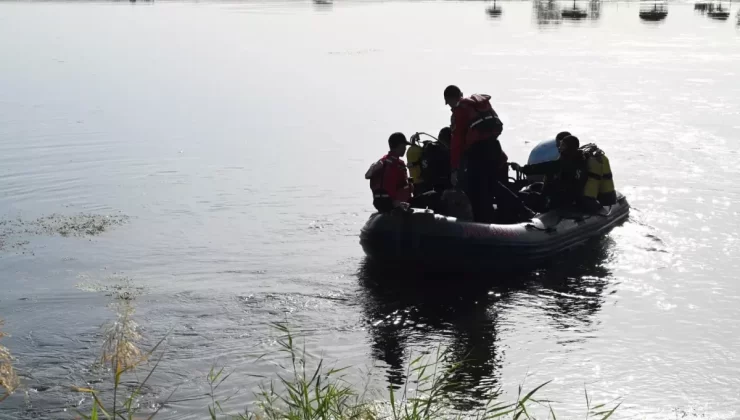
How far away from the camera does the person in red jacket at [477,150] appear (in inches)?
381

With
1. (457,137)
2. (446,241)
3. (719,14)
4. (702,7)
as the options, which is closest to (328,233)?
(457,137)

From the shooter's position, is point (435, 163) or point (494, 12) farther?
point (494, 12)

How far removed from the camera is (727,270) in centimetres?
988

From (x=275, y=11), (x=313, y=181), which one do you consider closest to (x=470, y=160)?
(x=313, y=181)

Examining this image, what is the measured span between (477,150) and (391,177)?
1.02m

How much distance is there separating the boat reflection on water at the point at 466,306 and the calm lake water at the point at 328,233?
0.10ft

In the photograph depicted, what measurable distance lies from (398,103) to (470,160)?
35.3ft

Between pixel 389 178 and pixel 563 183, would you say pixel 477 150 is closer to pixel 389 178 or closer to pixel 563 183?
pixel 389 178

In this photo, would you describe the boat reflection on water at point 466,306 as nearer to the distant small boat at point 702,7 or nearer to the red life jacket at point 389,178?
the red life jacket at point 389,178

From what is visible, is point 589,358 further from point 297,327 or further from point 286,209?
point 286,209

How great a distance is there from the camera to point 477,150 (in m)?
9.73

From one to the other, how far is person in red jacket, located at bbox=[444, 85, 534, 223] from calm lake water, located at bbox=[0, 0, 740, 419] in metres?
0.95

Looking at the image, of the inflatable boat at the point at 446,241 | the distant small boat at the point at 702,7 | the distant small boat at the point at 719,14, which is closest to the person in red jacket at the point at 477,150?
the inflatable boat at the point at 446,241

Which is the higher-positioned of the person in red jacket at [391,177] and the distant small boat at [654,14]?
the person in red jacket at [391,177]
